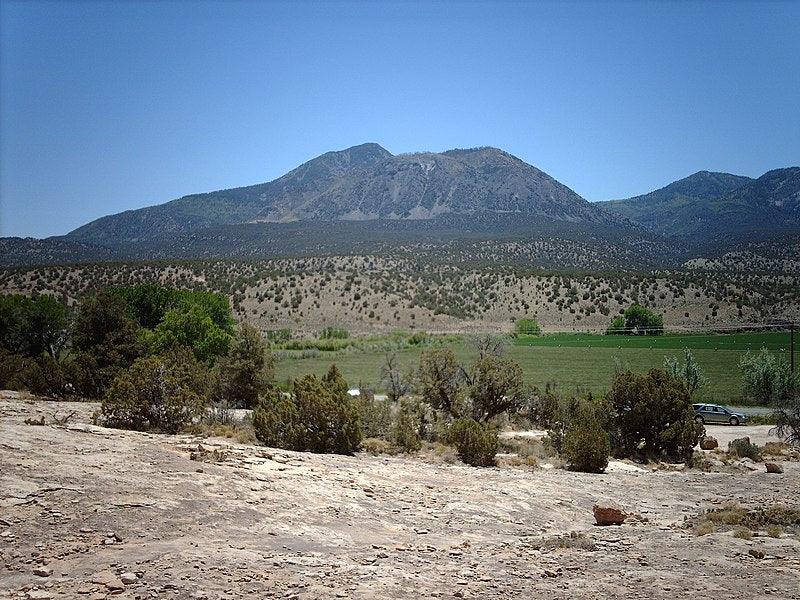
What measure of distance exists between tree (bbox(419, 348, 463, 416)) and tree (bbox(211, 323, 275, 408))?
949 cm

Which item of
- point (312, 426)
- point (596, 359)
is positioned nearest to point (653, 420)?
point (312, 426)

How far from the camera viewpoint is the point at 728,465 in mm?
22969

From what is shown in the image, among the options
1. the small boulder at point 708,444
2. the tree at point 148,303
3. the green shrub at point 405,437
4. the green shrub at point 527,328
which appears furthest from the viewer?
the green shrub at point 527,328

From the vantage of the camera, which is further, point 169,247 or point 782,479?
point 169,247

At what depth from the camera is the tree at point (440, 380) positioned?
2934cm

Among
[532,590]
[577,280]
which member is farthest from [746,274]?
[532,590]

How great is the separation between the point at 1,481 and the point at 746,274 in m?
83.4

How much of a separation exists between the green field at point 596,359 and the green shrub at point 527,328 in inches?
385

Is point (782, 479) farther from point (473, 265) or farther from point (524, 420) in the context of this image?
point (473, 265)

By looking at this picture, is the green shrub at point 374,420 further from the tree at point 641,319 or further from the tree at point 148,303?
the tree at point 641,319

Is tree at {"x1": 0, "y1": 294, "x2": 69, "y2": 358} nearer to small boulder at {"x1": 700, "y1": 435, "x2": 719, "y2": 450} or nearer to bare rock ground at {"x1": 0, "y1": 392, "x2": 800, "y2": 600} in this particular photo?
bare rock ground at {"x1": 0, "y1": 392, "x2": 800, "y2": 600}

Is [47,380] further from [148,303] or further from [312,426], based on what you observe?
[148,303]

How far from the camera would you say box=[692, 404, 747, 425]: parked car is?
1416 inches

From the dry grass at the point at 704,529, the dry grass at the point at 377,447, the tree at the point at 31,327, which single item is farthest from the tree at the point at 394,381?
the dry grass at the point at 704,529
